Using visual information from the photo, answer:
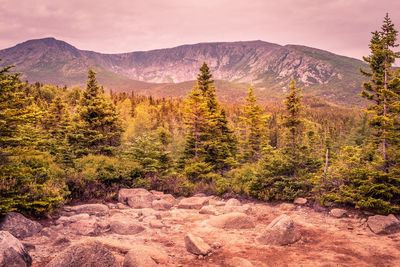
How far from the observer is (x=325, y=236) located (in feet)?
43.3

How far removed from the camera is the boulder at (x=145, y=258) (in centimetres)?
956

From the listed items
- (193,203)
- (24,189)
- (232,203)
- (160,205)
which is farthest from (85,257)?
(232,203)

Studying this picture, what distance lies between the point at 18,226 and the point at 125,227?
4.00 metres

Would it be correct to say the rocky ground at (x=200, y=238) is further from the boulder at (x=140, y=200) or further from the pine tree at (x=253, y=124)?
the pine tree at (x=253, y=124)

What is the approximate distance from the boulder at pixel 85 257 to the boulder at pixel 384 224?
10759 millimetres

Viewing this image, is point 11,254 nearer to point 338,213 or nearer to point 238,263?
point 238,263

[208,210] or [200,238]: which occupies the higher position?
[200,238]

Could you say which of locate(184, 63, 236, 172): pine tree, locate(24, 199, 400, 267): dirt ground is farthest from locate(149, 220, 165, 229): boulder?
locate(184, 63, 236, 172): pine tree

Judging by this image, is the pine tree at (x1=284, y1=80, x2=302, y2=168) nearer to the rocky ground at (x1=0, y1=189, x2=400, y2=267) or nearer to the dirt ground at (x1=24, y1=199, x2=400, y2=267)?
the rocky ground at (x1=0, y1=189, x2=400, y2=267)

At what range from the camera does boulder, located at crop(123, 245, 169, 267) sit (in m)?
A: 9.56

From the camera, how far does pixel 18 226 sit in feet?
38.8

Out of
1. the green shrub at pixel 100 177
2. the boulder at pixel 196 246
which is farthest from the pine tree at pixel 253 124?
the boulder at pixel 196 246

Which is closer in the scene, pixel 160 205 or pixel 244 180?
pixel 160 205

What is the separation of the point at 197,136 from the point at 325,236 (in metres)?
16.4
